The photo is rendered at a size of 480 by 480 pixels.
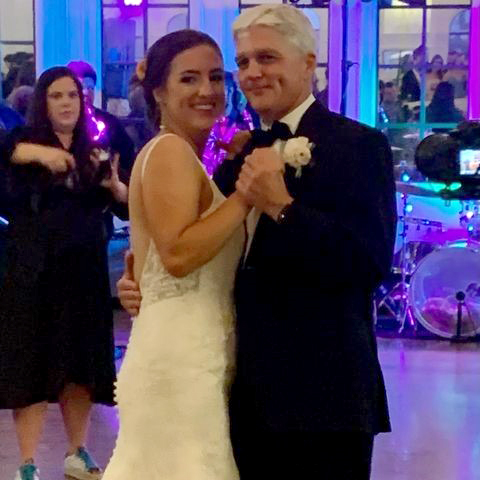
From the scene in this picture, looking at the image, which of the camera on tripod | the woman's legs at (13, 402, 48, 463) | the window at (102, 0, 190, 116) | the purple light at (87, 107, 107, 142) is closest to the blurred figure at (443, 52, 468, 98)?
the window at (102, 0, 190, 116)

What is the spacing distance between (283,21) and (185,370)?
2.19ft

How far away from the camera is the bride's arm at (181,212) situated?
1940mm

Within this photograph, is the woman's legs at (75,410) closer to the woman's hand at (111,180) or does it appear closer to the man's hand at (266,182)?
the woman's hand at (111,180)

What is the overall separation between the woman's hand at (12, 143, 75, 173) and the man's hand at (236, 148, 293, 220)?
70.1 inches

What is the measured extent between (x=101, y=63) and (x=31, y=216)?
467cm

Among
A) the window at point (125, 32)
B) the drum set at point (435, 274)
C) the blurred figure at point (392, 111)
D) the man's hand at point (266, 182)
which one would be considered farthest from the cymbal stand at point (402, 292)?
the man's hand at point (266, 182)

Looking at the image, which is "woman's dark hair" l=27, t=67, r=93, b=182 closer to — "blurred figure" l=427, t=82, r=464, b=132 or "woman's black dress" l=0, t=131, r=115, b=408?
"woman's black dress" l=0, t=131, r=115, b=408

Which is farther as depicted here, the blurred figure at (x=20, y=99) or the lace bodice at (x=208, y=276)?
the blurred figure at (x=20, y=99)

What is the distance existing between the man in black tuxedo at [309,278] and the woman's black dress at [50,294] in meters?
1.76

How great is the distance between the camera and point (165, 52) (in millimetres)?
2154

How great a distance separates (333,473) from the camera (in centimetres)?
199

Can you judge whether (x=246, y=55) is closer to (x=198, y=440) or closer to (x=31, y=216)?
(x=198, y=440)

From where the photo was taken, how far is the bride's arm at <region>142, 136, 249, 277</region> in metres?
1.94

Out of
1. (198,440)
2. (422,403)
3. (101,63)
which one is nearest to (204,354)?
(198,440)
